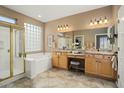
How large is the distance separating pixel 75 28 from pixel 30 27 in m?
2.30

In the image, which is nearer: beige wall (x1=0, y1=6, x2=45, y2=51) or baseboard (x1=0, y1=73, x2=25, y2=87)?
baseboard (x1=0, y1=73, x2=25, y2=87)

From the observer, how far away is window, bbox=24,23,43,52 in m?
4.47

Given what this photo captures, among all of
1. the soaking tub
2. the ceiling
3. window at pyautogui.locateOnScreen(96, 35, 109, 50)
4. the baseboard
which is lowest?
the baseboard

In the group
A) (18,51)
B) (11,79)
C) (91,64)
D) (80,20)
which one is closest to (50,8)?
(80,20)

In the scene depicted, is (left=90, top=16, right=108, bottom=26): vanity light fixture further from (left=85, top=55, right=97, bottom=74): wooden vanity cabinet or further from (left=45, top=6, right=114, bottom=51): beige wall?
(left=85, top=55, right=97, bottom=74): wooden vanity cabinet

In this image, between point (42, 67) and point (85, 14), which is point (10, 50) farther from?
point (85, 14)

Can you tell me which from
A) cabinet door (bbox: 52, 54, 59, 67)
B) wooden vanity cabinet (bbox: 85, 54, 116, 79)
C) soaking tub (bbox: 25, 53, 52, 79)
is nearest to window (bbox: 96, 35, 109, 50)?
wooden vanity cabinet (bbox: 85, 54, 116, 79)

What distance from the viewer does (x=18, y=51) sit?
3.38 m

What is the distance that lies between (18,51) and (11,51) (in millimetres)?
408

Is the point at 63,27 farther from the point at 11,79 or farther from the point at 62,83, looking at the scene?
the point at 11,79

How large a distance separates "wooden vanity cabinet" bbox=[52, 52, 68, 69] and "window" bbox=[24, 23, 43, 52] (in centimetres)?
124

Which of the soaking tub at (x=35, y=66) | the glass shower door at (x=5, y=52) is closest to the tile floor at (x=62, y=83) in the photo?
the soaking tub at (x=35, y=66)

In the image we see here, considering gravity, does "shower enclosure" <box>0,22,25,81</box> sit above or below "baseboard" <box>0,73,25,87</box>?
above

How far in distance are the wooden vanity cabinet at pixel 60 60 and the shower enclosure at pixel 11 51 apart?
59.7 inches
